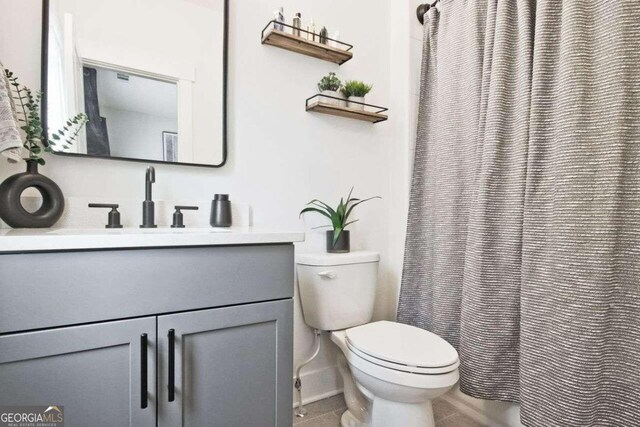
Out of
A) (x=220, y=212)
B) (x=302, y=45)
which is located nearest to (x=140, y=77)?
(x=220, y=212)

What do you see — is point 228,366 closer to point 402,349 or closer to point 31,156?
point 402,349

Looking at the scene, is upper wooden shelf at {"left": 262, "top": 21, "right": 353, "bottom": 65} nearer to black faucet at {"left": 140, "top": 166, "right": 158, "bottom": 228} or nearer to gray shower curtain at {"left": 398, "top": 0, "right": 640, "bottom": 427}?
gray shower curtain at {"left": 398, "top": 0, "right": 640, "bottom": 427}

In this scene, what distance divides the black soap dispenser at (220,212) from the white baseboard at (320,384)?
878mm

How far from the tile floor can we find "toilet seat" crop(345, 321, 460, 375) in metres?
0.50

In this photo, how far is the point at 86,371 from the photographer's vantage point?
2.46 ft

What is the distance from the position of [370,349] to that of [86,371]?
0.84m

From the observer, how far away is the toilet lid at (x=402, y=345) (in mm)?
1082

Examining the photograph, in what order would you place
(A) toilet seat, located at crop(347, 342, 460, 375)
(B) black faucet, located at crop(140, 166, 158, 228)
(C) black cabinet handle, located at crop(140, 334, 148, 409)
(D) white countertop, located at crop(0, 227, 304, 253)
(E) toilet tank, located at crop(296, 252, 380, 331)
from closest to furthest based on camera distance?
(D) white countertop, located at crop(0, 227, 304, 253) < (C) black cabinet handle, located at crop(140, 334, 148, 409) < (A) toilet seat, located at crop(347, 342, 460, 375) < (B) black faucet, located at crop(140, 166, 158, 228) < (E) toilet tank, located at crop(296, 252, 380, 331)

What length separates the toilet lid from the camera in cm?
108

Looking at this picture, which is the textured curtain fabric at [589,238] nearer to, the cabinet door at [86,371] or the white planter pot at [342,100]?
the white planter pot at [342,100]

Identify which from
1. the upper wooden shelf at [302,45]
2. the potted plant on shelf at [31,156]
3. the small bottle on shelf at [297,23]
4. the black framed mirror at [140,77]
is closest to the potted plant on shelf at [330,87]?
the upper wooden shelf at [302,45]

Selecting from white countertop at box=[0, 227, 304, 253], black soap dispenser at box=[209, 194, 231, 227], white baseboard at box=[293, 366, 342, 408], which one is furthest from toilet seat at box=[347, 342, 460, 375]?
black soap dispenser at box=[209, 194, 231, 227]

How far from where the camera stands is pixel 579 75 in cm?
100

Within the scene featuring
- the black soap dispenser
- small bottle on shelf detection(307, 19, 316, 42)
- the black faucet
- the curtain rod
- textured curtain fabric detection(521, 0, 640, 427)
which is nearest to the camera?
textured curtain fabric detection(521, 0, 640, 427)
